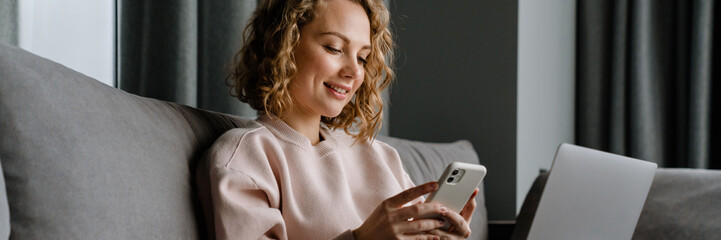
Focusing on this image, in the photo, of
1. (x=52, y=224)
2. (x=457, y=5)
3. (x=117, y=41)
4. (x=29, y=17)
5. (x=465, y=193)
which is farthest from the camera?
(x=457, y=5)

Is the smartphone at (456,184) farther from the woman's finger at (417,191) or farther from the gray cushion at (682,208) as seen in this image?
the gray cushion at (682,208)

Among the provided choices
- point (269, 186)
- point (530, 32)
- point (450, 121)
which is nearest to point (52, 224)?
point (269, 186)

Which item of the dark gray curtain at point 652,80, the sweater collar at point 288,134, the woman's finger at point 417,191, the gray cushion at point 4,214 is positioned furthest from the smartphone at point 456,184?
the dark gray curtain at point 652,80

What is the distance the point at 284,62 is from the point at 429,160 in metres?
0.87

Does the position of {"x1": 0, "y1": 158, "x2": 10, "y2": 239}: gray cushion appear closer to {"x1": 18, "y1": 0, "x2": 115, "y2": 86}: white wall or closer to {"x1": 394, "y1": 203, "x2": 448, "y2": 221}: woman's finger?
{"x1": 394, "y1": 203, "x2": 448, "y2": 221}: woman's finger

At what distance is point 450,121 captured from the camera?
2.64 meters

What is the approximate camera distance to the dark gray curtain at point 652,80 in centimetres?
268

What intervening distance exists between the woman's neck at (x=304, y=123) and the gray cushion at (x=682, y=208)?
790 millimetres

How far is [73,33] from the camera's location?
174cm

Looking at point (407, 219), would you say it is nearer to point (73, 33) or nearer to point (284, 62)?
point (284, 62)

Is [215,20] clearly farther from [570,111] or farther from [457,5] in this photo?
[570,111]

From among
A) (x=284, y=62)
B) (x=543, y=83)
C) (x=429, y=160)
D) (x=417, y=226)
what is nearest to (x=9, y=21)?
(x=284, y=62)

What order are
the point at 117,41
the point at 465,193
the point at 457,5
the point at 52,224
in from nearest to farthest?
1. the point at 52,224
2. the point at 465,193
3. the point at 117,41
4. the point at 457,5

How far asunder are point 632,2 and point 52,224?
105 inches
